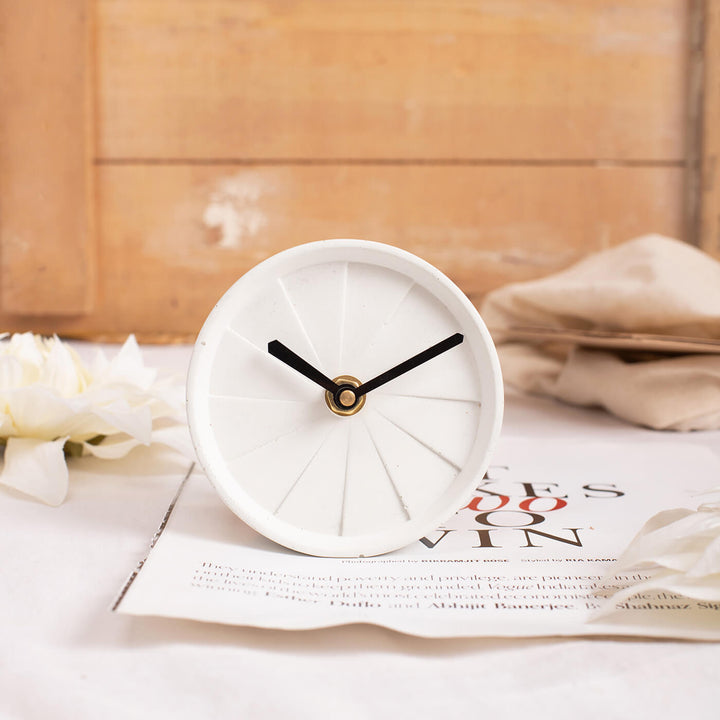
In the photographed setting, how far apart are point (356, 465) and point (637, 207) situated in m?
1.11

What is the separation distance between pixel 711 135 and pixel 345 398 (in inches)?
45.7

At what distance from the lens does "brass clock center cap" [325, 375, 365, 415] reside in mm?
407

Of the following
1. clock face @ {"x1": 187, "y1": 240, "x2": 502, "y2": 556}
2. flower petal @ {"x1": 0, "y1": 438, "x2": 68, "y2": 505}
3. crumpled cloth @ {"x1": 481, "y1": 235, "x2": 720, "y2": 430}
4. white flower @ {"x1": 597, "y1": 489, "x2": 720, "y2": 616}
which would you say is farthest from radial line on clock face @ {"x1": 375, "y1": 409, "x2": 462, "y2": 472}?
crumpled cloth @ {"x1": 481, "y1": 235, "x2": 720, "y2": 430}

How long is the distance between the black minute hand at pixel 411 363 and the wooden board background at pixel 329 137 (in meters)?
0.96

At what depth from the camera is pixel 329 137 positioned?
1.33 m

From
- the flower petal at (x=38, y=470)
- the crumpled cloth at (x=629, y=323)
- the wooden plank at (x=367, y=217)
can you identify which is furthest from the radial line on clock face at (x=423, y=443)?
the wooden plank at (x=367, y=217)

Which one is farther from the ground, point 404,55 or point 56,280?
point 404,55

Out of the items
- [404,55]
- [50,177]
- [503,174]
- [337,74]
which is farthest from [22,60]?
[503,174]

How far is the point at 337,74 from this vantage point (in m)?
1.32

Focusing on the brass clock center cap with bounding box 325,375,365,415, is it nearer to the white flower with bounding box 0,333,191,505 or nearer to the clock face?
the clock face

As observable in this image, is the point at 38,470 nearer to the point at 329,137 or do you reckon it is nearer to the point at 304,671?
the point at 304,671

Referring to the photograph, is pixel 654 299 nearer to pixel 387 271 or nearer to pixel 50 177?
pixel 387 271

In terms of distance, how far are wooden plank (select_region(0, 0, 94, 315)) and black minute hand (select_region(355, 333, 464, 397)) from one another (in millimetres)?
1047

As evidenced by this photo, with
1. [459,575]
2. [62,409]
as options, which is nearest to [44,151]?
[62,409]
